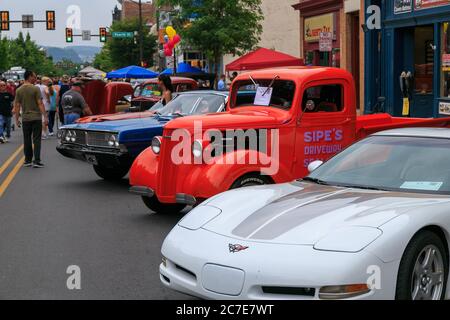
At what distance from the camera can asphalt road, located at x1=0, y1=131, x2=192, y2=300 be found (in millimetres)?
5828

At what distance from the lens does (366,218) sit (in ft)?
15.2

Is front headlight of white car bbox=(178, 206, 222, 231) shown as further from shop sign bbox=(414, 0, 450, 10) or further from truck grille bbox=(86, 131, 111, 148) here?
shop sign bbox=(414, 0, 450, 10)

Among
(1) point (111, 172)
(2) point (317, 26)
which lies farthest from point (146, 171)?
(2) point (317, 26)

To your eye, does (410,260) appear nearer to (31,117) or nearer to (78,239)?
(78,239)

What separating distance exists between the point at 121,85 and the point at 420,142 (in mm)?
17183

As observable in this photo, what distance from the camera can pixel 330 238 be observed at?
175 inches

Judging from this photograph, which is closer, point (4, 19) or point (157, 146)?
point (157, 146)

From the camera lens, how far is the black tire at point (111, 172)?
12.7m

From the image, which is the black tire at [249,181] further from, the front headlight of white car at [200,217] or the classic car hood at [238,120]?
the front headlight of white car at [200,217]

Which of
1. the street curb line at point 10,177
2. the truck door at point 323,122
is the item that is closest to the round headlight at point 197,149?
the truck door at point 323,122

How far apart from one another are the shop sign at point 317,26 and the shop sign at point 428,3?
6.69m

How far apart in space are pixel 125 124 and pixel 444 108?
1160 cm

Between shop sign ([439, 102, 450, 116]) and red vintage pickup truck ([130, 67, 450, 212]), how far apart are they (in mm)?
10504

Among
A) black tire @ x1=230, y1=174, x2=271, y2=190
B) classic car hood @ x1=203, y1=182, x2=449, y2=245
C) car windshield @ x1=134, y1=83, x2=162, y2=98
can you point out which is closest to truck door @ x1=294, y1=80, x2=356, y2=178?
black tire @ x1=230, y1=174, x2=271, y2=190
